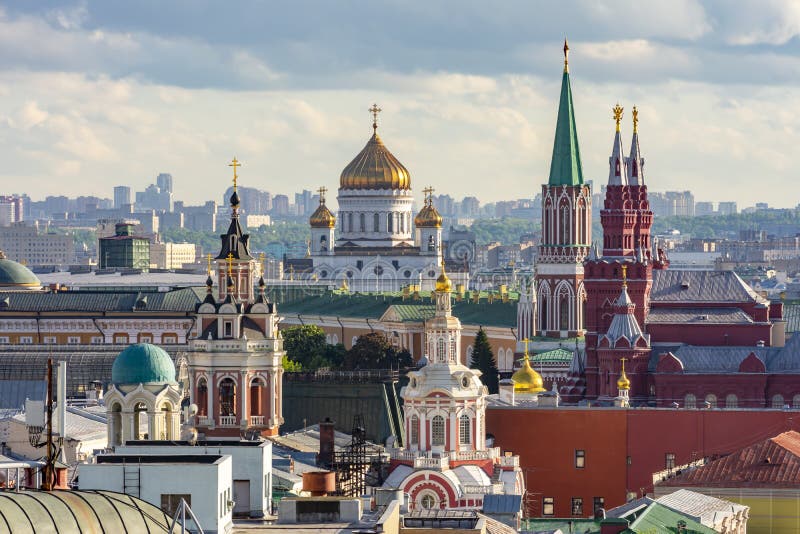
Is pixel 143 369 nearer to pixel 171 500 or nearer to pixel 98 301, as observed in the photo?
pixel 171 500

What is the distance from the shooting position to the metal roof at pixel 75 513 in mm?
31562

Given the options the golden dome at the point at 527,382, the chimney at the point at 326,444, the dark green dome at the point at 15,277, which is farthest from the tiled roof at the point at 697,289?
the dark green dome at the point at 15,277

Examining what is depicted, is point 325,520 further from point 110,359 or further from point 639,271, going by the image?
point 110,359

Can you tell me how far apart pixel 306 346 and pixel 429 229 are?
55899mm

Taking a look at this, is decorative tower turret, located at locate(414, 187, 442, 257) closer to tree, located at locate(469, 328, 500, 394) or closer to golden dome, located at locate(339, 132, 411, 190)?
golden dome, located at locate(339, 132, 411, 190)

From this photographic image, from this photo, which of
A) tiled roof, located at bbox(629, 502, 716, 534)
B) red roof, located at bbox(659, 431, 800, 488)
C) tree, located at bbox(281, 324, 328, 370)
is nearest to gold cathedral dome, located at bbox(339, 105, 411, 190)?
tree, located at bbox(281, 324, 328, 370)

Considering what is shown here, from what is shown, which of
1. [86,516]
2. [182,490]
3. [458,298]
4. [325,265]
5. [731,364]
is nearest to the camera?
[86,516]

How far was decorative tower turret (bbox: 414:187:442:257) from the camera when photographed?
185 m

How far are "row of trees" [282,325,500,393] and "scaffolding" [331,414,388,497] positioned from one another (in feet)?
115

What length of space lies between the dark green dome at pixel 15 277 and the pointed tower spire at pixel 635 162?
55.3 m

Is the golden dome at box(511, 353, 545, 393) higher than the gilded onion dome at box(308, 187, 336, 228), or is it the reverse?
the gilded onion dome at box(308, 187, 336, 228)

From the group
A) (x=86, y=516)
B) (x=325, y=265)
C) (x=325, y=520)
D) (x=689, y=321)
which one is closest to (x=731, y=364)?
(x=689, y=321)

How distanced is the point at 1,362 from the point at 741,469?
43895 mm

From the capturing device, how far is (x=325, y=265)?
18862 centimetres
